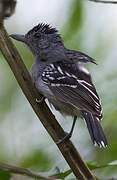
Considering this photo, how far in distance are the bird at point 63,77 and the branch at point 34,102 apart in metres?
0.50

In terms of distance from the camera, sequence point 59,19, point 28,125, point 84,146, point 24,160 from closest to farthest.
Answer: point 24,160
point 84,146
point 28,125
point 59,19

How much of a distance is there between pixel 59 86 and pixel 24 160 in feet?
1.91

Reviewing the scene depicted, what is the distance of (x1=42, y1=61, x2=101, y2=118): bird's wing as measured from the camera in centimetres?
302

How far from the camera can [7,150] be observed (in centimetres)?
328

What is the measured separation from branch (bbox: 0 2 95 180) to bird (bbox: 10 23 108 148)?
504mm

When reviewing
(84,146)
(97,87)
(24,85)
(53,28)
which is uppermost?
(24,85)

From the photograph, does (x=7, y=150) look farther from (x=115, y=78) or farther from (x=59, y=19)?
(x=59, y=19)

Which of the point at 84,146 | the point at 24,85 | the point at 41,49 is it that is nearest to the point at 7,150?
the point at 84,146

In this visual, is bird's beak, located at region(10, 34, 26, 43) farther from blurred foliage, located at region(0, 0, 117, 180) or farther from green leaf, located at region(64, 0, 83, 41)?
green leaf, located at region(64, 0, 83, 41)

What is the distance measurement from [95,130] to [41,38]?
1415 mm

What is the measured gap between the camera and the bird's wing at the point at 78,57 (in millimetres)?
3304

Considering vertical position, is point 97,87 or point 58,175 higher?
point 58,175

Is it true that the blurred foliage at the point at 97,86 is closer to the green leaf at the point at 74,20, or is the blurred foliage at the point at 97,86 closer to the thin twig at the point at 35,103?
the green leaf at the point at 74,20

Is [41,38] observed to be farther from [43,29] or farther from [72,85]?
[72,85]
